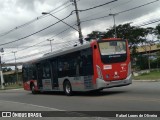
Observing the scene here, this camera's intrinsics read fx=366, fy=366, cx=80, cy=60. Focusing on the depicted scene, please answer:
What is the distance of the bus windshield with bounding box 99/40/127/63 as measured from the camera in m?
20.7

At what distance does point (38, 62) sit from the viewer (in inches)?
1125

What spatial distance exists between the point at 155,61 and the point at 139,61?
3.73 metres

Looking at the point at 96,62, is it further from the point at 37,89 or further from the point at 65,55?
the point at 37,89

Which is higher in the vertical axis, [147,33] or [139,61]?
[147,33]

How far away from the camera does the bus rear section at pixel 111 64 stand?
20.3 meters

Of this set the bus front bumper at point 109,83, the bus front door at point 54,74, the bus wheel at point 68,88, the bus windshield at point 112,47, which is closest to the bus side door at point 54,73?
the bus front door at point 54,74

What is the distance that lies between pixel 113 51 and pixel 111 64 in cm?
78

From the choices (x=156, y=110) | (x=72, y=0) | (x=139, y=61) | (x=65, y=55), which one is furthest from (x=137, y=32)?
(x=156, y=110)

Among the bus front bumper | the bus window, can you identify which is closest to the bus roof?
the bus window

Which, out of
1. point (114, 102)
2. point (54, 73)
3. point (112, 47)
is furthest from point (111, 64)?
point (54, 73)

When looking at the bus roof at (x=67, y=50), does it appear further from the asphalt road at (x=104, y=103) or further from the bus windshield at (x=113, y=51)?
the asphalt road at (x=104, y=103)

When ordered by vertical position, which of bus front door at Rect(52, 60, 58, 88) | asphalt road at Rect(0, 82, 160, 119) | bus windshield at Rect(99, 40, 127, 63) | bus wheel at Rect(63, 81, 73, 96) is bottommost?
asphalt road at Rect(0, 82, 160, 119)

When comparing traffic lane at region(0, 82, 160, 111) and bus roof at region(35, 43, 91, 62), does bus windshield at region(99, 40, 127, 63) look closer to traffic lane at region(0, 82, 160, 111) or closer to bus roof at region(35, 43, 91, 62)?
bus roof at region(35, 43, 91, 62)

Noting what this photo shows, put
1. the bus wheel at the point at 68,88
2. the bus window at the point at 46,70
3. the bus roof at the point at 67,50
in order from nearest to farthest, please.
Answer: the bus roof at the point at 67,50 → the bus wheel at the point at 68,88 → the bus window at the point at 46,70
